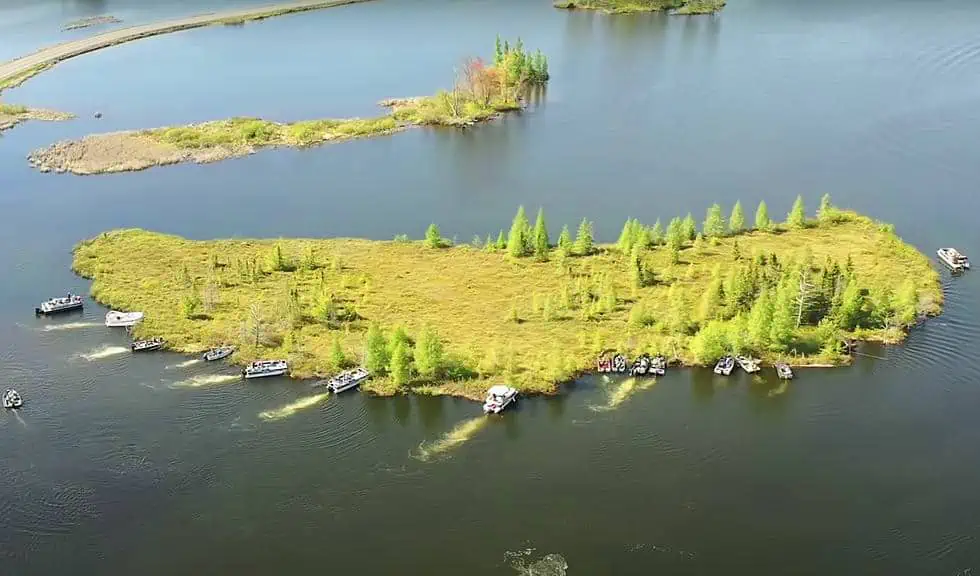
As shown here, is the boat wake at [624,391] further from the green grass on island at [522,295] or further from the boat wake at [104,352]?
the boat wake at [104,352]

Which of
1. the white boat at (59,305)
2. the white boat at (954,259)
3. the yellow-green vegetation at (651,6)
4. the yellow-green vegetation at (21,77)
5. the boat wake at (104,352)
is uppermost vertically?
the yellow-green vegetation at (651,6)

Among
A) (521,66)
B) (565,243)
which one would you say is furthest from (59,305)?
(521,66)

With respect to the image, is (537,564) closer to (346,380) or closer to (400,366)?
(400,366)

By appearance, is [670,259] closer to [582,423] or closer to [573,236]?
[573,236]

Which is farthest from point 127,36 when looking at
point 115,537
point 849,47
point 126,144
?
point 115,537

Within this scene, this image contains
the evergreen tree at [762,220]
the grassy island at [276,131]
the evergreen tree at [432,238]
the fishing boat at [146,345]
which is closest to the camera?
the fishing boat at [146,345]

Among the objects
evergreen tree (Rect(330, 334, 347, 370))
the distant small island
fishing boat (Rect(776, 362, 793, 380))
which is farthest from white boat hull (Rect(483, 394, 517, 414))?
the distant small island

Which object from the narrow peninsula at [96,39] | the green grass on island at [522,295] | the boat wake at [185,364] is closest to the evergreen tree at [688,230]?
the green grass on island at [522,295]

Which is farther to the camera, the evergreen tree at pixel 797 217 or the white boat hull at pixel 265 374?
the evergreen tree at pixel 797 217
